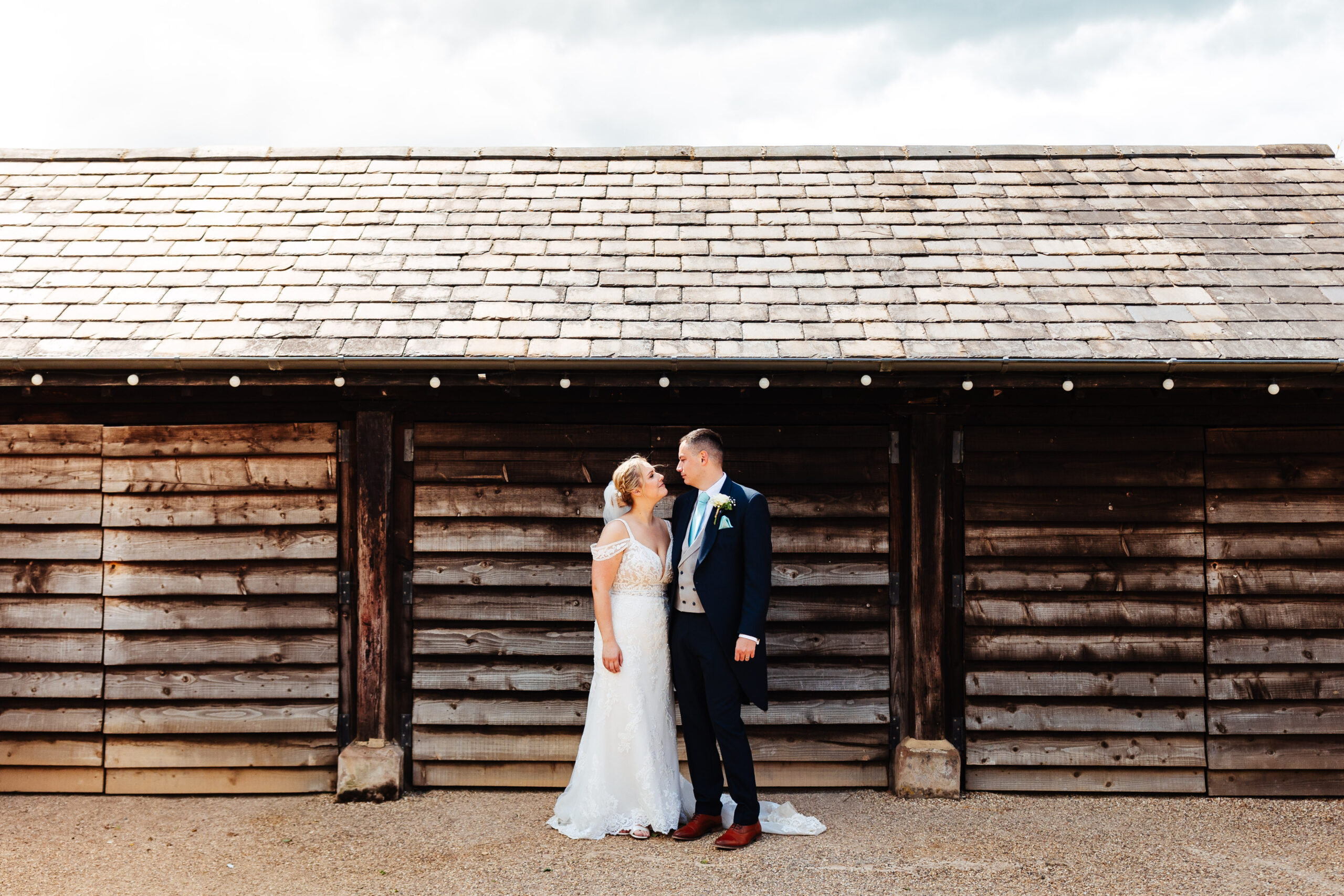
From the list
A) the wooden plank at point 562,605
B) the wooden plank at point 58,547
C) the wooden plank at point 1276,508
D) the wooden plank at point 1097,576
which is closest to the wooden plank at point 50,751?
the wooden plank at point 58,547

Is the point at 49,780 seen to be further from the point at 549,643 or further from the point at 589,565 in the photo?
the point at 589,565

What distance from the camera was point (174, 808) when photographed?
14.7ft

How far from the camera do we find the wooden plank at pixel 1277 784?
4.61 metres

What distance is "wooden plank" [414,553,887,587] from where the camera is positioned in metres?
4.62

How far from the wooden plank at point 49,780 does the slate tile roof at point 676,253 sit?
248 cm

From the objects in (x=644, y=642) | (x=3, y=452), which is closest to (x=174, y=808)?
(x=3, y=452)

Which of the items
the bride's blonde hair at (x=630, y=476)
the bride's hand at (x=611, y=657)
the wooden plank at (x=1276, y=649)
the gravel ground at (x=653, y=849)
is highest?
the bride's blonde hair at (x=630, y=476)

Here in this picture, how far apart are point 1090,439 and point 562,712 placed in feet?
11.6

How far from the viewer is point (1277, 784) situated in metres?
4.62

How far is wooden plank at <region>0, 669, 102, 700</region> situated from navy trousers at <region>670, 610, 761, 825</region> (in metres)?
3.57

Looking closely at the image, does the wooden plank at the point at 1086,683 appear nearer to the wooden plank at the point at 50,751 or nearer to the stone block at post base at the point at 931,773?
the stone block at post base at the point at 931,773

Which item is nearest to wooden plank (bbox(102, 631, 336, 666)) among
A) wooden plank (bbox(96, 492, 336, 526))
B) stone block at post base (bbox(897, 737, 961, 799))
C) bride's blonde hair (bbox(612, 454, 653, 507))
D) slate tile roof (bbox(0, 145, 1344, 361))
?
wooden plank (bbox(96, 492, 336, 526))

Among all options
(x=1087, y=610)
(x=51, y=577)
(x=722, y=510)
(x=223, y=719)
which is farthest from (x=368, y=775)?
(x=1087, y=610)

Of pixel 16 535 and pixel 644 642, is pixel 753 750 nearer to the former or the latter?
pixel 644 642
